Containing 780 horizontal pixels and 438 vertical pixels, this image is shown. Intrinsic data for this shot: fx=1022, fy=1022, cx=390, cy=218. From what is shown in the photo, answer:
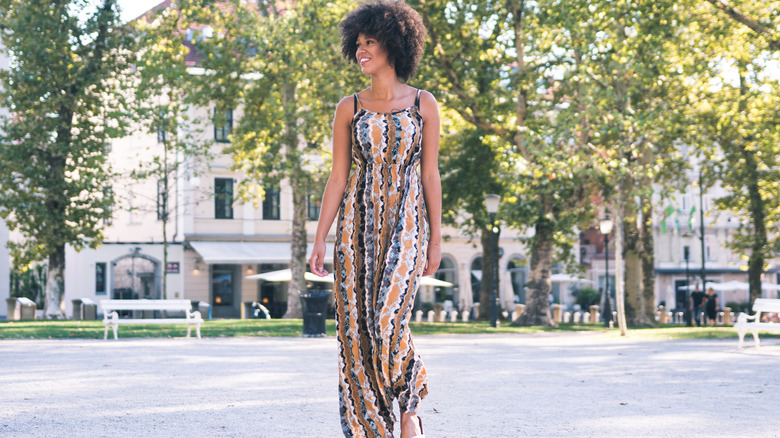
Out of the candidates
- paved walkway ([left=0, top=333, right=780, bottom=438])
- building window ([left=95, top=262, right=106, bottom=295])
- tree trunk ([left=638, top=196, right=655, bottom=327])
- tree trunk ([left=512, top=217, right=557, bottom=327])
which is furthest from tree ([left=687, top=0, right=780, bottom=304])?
building window ([left=95, top=262, right=106, bottom=295])

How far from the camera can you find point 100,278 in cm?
4547

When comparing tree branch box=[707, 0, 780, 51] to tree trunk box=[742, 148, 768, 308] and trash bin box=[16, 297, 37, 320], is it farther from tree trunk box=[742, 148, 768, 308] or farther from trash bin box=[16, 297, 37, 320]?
trash bin box=[16, 297, 37, 320]

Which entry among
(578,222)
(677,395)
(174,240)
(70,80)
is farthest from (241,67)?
(677,395)

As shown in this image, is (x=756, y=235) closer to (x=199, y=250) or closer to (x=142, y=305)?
(x=142, y=305)

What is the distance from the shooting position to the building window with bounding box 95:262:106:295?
4534 cm

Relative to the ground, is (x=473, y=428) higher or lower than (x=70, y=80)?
lower

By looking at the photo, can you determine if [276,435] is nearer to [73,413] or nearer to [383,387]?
[383,387]

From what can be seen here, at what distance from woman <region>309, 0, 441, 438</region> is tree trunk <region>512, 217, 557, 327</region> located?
24195mm

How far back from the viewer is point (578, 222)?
28.9 m

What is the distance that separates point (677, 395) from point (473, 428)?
A: 2920mm

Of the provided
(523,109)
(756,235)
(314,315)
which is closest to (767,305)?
(314,315)

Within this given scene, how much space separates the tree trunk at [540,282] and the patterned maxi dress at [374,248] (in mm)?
24275

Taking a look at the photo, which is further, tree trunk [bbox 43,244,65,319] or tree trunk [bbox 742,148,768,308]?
tree trunk [bbox 742,148,768,308]

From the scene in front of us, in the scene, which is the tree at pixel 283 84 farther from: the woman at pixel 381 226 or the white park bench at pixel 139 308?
the woman at pixel 381 226
